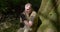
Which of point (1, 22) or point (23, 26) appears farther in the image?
point (1, 22)

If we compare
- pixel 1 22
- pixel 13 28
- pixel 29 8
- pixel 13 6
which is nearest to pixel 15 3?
pixel 13 6

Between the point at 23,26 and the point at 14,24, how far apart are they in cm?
259

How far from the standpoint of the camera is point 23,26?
11.4 ft

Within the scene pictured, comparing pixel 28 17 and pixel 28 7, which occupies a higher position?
pixel 28 7

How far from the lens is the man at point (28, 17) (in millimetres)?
3268

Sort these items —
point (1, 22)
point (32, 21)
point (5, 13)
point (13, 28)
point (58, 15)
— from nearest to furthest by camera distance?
point (32, 21) → point (58, 15) → point (13, 28) → point (1, 22) → point (5, 13)

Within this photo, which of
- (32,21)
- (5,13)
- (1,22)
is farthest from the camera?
(5,13)

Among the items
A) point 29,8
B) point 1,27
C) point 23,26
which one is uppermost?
point 29,8

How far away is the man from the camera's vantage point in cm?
327

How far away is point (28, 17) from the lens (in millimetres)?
3359

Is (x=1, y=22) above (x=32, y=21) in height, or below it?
below

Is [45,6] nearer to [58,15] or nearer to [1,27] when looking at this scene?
[58,15]

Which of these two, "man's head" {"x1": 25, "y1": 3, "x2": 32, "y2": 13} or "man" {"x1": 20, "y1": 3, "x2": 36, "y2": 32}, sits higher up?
"man's head" {"x1": 25, "y1": 3, "x2": 32, "y2": 13}

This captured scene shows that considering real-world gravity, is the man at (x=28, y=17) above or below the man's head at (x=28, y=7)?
below
